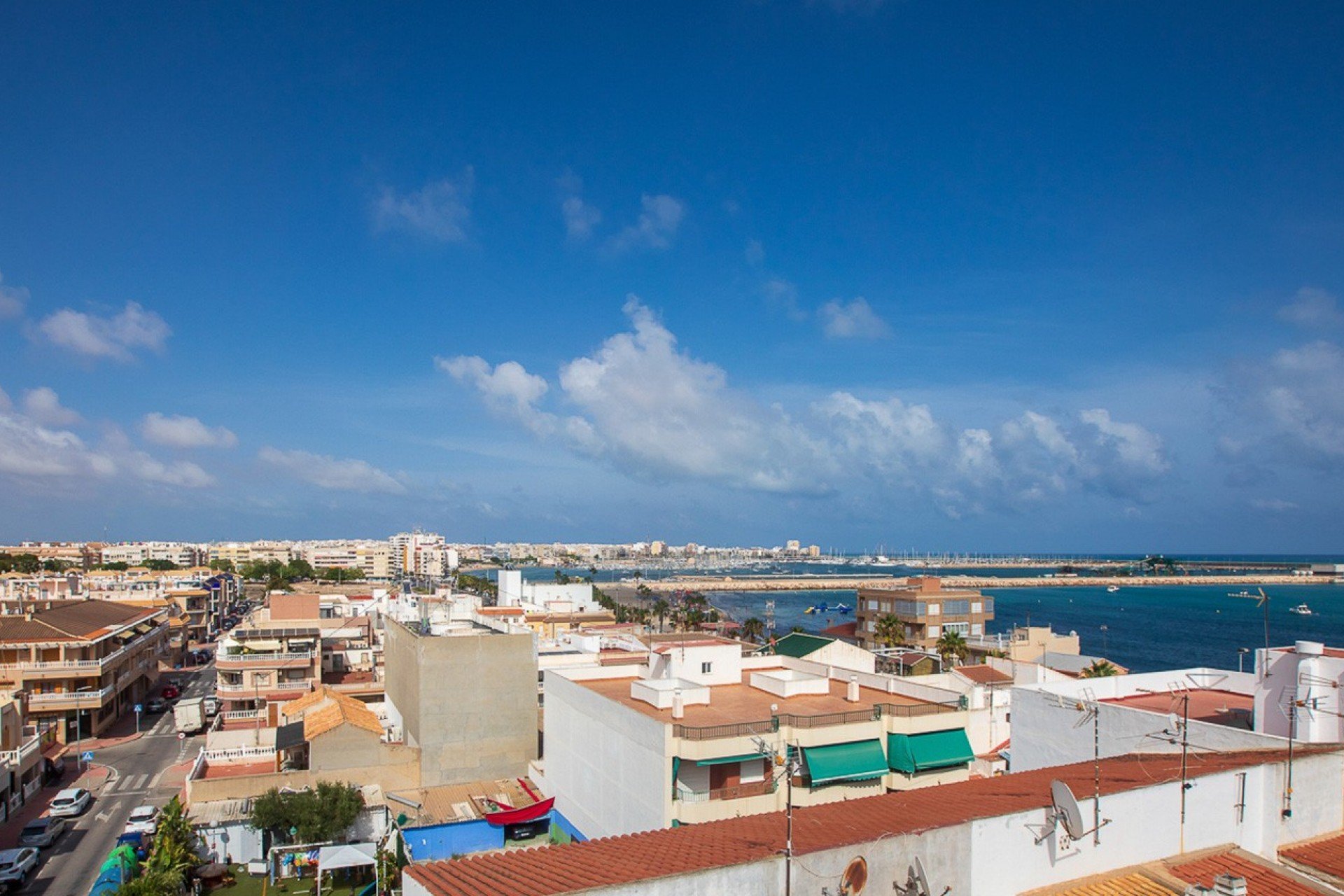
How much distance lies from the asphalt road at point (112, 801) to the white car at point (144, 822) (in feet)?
1.99

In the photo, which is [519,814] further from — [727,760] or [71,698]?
[71,698]

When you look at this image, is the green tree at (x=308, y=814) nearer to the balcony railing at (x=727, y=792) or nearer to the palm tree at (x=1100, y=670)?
the balcony railing at (x=727, y=792)

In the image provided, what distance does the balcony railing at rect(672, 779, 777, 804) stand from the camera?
711 inches

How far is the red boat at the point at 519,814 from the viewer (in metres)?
22.7

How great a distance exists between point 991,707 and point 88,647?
40338mm

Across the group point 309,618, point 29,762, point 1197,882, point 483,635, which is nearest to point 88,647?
point 29,762

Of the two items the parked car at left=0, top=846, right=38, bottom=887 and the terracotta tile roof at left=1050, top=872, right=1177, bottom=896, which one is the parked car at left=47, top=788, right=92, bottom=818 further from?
the terracotta tile roof at left=1050, top=872, right=1177, bottom=896

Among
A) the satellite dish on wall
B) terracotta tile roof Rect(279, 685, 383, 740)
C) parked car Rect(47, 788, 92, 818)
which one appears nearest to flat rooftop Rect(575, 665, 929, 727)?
terracotta tile roof Rect(279, 685, 383, 740)

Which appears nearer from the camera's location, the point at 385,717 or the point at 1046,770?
the point at 1046,770

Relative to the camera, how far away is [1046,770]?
1277cm

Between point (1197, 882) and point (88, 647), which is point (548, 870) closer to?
point (1197, 882)

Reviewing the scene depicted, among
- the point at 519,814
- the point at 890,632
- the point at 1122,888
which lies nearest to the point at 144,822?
the point at 519,814

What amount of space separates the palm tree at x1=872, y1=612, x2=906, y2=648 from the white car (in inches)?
1660

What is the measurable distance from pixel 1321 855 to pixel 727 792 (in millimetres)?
10681
